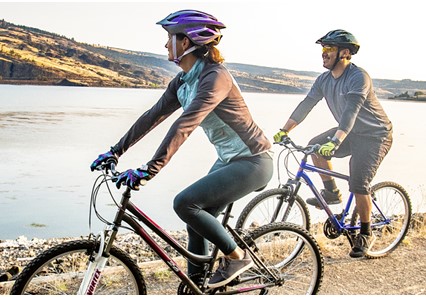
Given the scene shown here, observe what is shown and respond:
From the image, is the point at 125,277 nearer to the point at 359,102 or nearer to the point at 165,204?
the point at 359,102

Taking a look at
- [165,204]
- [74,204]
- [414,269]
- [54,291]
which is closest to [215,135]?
[54,291]

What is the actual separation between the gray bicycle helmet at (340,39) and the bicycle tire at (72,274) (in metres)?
2.44

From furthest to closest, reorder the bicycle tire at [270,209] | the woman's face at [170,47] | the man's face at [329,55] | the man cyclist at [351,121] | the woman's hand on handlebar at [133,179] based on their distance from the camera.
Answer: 1. the man's face at [329,55]
2. the man cyclist at [351,121]
3. the bicycle tire at [270,209]
4. the woman's face at [170,47]
5. the woman's hand on handlebar at [133,179]

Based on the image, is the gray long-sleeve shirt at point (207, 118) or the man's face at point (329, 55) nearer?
the gray long-sleeve shirt at point (207, 118)

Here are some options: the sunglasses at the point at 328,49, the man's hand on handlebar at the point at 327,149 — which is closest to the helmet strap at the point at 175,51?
the man's hand on handlebar at the point at 327,149

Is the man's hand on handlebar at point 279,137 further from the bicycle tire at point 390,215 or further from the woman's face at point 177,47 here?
the woman's face at point 177,47

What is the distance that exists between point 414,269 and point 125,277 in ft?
9.04

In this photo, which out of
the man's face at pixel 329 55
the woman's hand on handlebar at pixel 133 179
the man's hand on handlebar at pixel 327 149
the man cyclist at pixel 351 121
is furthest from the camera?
the man's face at pixel 329 55

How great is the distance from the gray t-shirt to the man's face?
12 centimetres

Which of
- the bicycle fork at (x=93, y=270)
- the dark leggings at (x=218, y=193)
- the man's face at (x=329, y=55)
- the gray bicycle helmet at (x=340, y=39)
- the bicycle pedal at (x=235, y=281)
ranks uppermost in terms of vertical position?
the gray bicycle helmet at (x=340, y=39)

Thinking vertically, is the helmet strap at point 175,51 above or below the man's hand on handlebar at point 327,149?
above

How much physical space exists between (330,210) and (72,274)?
7.42 ft

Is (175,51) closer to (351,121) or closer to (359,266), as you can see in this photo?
(351,121)

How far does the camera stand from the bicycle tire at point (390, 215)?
5.41 meters
